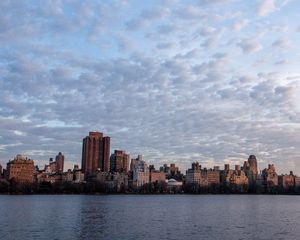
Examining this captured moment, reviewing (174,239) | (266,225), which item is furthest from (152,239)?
(266,225)

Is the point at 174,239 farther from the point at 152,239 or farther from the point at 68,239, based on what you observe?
the point at 68,239

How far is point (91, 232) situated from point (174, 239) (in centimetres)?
1019

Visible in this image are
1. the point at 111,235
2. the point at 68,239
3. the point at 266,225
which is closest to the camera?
the point at 68,239

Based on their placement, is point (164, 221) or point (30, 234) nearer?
point (30, 234)

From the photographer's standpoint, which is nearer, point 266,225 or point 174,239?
point 174,239

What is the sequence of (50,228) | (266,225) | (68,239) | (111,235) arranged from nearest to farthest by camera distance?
(68,239)
(111,235)
(50,228)
(266,225)

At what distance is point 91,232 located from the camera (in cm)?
5000

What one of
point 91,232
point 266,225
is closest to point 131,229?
point 91,232

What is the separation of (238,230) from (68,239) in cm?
2057

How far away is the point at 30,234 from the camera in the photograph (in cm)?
4800

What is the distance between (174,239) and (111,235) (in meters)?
6.98

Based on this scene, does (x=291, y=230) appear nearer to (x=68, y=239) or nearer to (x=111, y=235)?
(x=111, y=235)

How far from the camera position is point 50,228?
174 feet

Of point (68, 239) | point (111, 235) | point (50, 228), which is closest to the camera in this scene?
point (68, 239)
